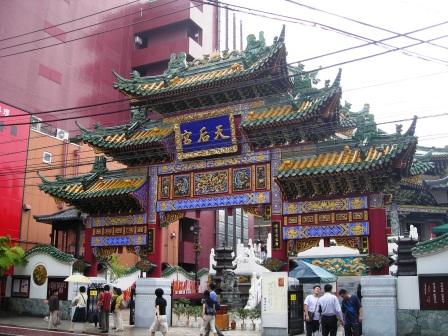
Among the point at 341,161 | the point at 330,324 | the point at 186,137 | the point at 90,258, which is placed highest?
the point at 186,137

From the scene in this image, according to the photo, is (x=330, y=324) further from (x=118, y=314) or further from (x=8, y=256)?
(x=8, y=256)

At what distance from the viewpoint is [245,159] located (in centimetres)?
1975

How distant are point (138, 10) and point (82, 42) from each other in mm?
9297

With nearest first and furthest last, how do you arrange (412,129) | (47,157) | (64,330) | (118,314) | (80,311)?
(412,129), (64,330), (118,314), (80,311), (47,157)

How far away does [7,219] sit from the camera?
3084cm

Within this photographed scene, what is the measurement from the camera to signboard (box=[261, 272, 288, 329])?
58.3 feet

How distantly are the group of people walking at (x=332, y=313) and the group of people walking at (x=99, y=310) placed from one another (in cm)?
795

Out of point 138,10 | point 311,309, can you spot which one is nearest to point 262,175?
point 311,309

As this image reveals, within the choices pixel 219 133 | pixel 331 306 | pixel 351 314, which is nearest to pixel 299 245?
pixel 351 314

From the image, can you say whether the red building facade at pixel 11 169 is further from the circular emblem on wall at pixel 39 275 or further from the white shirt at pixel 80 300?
the white shirt at pixel 80 300

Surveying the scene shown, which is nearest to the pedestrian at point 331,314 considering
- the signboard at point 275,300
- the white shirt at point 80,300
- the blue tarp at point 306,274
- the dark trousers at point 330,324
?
the dark trousers at point 330,324

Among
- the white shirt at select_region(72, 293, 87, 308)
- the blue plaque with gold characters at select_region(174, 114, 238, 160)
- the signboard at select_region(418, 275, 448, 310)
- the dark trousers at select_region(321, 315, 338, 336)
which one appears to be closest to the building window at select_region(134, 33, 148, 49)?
the blue plaque with gold characters at select_region(174, 114, 238, 160)

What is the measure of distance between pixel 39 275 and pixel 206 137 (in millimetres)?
11260

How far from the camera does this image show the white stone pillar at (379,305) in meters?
16.1
